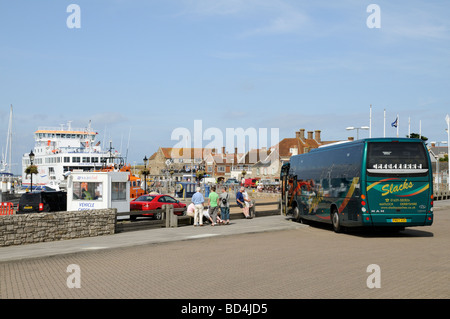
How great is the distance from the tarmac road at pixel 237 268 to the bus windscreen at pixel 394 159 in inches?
98.5

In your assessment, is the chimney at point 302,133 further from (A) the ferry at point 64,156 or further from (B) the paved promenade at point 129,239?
(B) the paved promenade at point 129,239

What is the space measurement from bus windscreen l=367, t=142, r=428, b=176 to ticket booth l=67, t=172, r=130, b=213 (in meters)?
10.6

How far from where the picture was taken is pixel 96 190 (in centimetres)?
2359

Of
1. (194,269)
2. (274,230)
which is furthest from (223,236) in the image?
(194,269)

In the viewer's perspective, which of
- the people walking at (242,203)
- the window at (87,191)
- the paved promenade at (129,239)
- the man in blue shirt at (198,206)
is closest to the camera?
the paved promenade at (129,239)

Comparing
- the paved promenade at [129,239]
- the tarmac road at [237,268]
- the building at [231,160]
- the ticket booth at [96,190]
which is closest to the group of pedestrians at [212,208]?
the paved promenade at [129,239]

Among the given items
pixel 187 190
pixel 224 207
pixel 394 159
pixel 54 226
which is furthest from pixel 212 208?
pixel 187 190

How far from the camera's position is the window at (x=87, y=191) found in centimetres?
2355

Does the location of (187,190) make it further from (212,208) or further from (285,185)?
(212,208)

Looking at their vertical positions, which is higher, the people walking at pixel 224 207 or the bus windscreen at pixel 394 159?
the bus windscreen at pixel 394 159

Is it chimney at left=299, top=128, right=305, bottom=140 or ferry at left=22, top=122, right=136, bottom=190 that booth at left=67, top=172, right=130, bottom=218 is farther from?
chimney at left=299, top=128, right=305, bottom=140

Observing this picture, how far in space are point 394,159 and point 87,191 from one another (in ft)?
42.4
